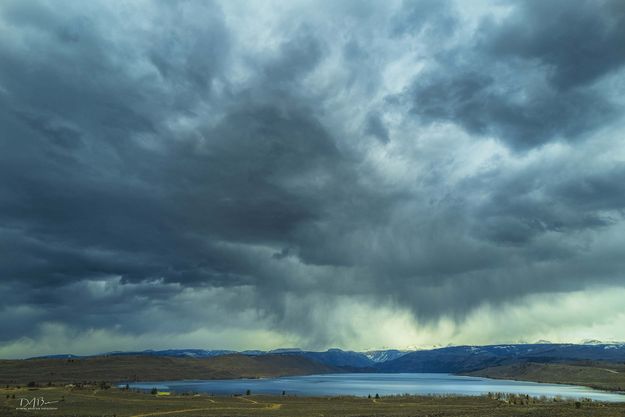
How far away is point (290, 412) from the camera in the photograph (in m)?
112

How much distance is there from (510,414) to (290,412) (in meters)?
46.8

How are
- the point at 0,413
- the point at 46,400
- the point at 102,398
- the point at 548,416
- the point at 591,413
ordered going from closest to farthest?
the point at 0,413, the point at 548,416, the point at 591,413, the point at 46,400, the point at 102,398

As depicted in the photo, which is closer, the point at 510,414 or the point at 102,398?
the point at 510,414

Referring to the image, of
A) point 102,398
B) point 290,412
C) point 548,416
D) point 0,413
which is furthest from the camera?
point 102,398

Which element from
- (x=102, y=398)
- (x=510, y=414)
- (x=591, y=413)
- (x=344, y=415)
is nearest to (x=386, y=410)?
(x=344, y=415)

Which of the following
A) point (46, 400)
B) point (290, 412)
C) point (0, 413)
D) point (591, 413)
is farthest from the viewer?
point (46, 400)

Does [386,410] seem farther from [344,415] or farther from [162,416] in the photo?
[162,416]

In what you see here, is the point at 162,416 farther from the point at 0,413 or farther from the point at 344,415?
the point at 344,415

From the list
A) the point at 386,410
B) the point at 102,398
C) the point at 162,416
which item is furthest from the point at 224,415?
the point at 102,398

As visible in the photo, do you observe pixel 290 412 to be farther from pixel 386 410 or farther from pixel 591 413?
pixel 591 413

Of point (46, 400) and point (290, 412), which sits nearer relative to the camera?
point (290, 412)

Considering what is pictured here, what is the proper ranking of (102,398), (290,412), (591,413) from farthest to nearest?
(102,398)
(290,412)
(591,413)

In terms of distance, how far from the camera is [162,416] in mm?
99688

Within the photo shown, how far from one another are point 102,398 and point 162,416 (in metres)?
48.3
